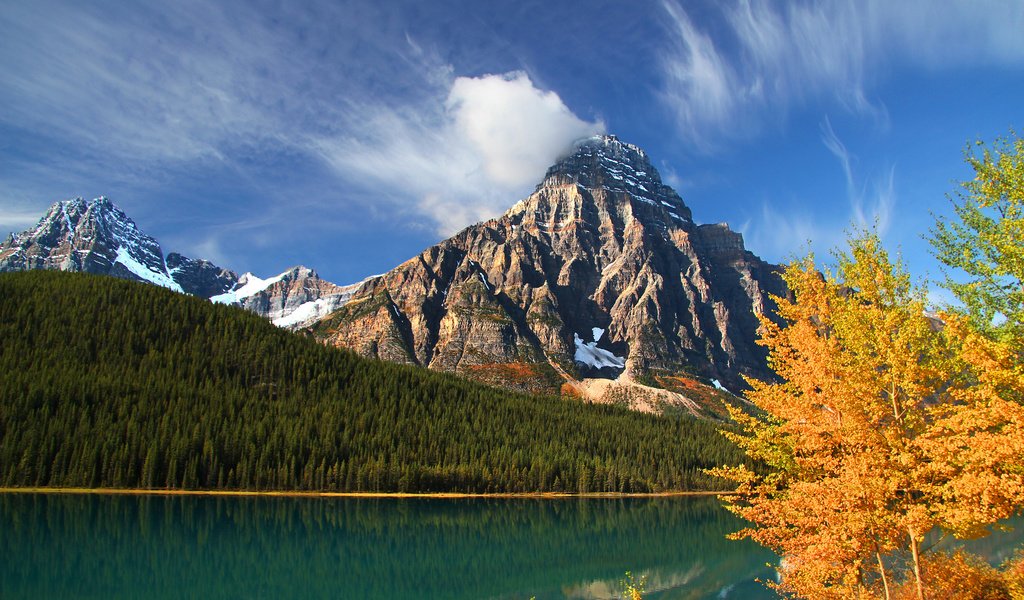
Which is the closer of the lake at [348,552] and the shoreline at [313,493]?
the lake at [348,552]

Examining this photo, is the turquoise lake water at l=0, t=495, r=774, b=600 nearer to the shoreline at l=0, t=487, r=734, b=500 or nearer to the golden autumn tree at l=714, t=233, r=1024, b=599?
the shoreline at l=0, t=487, r=734, b=500

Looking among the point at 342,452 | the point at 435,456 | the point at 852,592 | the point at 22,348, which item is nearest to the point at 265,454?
the point at 342,452

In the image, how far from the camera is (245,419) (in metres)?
142

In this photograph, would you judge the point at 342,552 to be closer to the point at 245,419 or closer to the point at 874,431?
the point at 874,431

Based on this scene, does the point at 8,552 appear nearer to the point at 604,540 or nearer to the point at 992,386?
the point at 604,540

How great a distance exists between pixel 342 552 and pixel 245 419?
8643 cm

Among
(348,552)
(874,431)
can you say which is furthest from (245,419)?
(874,431)

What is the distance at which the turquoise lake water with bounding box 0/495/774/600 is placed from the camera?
1998 inches

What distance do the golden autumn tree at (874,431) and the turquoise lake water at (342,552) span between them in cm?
4125

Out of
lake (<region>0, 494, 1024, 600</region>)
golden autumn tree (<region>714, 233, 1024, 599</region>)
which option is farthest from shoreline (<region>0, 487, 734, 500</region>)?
golden autumn tree (<region>714, 233, 1024, 599</region>)

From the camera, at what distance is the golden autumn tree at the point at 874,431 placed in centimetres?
1382

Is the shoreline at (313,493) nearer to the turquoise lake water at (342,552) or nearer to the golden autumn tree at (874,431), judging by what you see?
the turquoise lake water at (342,552)

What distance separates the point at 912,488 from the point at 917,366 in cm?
286

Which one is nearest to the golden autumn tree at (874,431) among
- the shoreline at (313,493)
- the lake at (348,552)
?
the lake at (348,552)
